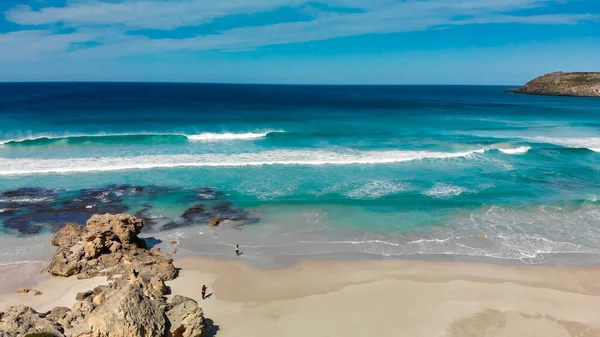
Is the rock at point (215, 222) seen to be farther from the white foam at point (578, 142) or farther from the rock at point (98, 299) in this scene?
the white foam at point (578, 142)

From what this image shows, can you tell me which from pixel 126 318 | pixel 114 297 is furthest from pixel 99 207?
pixel 126 318

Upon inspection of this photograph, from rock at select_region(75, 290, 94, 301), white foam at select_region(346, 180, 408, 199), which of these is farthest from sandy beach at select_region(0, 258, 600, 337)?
white foam at select_region(346, 180, 408, 199)

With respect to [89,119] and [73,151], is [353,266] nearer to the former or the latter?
[73,151]

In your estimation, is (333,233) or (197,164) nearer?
(333,233)

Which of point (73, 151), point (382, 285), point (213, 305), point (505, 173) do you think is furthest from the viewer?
point (73, 151)

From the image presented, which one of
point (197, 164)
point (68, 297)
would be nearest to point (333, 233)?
point (68, 297)

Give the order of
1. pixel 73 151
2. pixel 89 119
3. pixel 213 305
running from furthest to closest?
pixel 89 119, pixel 73 151, pixel 213 305

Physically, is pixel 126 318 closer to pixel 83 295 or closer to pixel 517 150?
pixel 83 295

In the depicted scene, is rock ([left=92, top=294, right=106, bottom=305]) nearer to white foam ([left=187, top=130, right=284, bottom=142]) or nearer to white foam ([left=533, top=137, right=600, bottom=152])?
white foam ([left=187, top=130, right=284, bottom=142])
